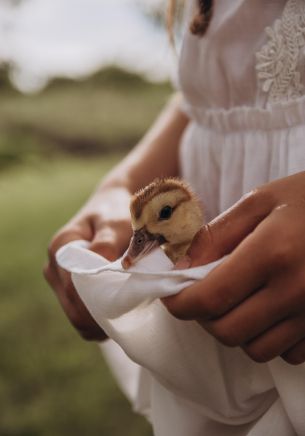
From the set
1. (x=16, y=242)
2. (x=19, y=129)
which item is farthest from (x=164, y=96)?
(x=16, y=242)

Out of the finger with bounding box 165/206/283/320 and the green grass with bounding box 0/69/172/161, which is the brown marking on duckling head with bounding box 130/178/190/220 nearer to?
the finger with bounding box 165/206/283/320

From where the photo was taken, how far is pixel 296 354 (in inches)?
25.8

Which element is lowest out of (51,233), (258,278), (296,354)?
(51,233)

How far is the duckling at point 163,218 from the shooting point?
0.71 m

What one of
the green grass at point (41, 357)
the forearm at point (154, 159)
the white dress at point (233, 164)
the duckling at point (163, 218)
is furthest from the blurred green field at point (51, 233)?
the duckling at point (163, 218)

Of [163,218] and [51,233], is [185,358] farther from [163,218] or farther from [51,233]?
[51,233]

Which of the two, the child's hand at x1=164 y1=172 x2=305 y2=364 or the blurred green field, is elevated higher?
the child's hand at x1=164 y1=172 x2=305 y2=364

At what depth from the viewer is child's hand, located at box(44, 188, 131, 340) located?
2.82 ft

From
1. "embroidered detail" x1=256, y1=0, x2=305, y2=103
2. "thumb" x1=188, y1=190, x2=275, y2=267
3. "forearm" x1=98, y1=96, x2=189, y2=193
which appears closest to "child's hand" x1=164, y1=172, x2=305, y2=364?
"thumb" x1=188, y1=190, x2=275, y2=267

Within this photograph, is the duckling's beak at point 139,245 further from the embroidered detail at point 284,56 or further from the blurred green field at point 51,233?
the blurred green field at point 51,233

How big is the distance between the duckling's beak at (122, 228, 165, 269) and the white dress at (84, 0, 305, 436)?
69mm

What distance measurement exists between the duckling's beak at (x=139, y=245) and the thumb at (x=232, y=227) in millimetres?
66

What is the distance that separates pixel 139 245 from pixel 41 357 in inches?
73.2

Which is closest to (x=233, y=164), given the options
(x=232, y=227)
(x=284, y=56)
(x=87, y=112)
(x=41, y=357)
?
(x=284, y=56)
